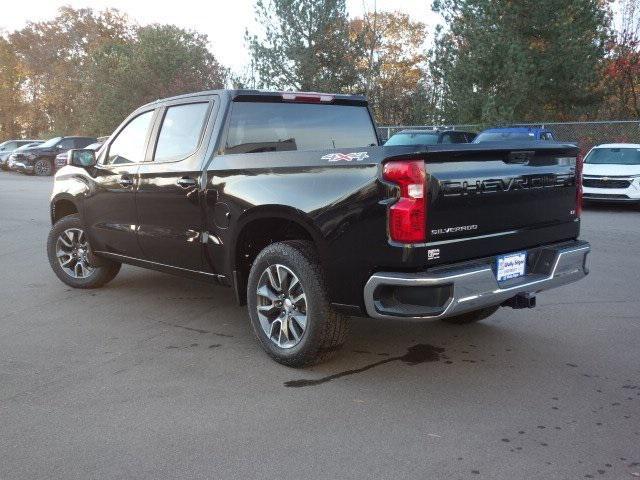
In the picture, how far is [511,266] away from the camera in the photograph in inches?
168

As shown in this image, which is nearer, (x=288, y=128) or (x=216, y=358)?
(x=216, y=358)

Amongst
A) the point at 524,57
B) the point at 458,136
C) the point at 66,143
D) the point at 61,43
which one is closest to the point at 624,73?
the point at 524,57

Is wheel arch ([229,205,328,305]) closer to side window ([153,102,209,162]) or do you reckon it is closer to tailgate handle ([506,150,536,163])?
side window ([153,102,209,162])

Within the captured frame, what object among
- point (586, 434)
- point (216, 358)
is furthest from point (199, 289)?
point (586, 434)

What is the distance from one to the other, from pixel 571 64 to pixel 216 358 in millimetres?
24161

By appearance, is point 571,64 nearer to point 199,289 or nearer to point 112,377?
point 199,289

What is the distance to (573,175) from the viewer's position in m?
4.82

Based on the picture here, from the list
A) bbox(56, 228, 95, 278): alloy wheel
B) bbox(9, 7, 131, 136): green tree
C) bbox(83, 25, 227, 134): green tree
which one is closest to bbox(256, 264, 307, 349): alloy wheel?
bbox(56, 228, 95, 278): alloy wheel

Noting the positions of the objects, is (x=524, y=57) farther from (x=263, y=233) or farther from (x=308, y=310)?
(x=308, y=310)

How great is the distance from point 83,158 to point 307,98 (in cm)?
230

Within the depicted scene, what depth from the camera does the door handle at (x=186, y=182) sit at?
5.05 metres

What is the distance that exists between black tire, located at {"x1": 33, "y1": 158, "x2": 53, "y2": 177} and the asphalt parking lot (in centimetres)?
2612

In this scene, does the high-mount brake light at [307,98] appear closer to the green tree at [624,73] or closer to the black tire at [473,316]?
the black tire at [473,316]

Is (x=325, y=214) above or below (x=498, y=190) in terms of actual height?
below
